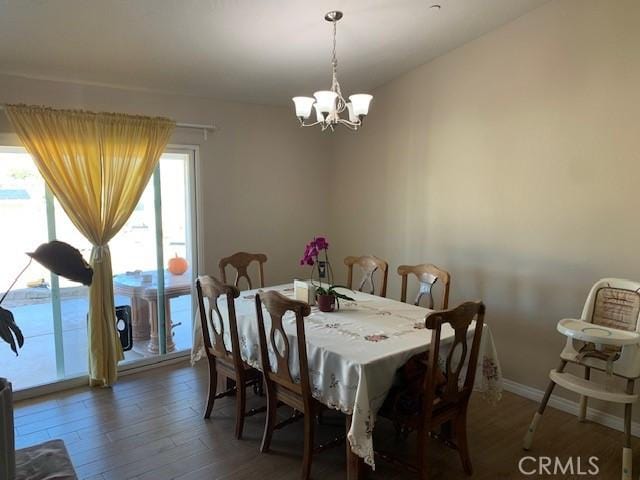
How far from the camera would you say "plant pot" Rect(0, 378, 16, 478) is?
4.30 feet

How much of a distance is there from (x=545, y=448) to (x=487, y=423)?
14.6 inches

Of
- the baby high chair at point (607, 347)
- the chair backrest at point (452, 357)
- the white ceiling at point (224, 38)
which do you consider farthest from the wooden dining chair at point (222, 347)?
the baby high chair at point (607, 347)

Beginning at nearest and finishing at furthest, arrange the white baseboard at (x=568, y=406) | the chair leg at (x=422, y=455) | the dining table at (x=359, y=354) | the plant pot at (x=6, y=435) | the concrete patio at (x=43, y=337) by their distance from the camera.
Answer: the plant pot at (x=6, y=435)
the dining table at (x=359, y=354)
the chair leg at (x=422, y=455)
the white baseboard at (x=568, y=406)
the concrete patio at (x=43, y=337)

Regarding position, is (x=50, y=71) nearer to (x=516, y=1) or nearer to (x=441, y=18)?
(x=441, y=18)

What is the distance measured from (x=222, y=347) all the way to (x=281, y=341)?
0.62 metres

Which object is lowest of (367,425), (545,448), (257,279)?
(545,448)

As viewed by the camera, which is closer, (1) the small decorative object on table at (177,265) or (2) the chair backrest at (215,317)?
(2) the chair backrest at (215,317)

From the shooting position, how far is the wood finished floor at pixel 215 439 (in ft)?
7.73

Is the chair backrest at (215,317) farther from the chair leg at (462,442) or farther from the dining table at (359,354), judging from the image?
the chair leg at (462,442)

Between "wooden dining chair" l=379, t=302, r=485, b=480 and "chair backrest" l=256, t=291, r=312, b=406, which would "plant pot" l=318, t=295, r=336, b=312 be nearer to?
"chair backrest" l=256, t=291, r=312, b=406

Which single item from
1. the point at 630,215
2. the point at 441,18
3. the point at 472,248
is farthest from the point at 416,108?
the point at 630,215

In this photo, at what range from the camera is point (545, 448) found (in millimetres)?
2584

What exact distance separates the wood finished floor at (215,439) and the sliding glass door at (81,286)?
45 cm

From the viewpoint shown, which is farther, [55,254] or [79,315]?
[79,315]
